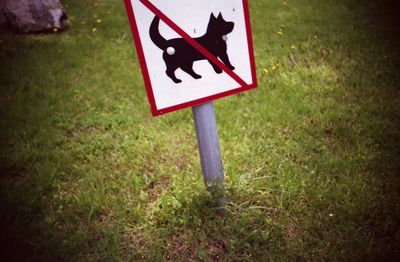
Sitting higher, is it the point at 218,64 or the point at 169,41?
the point at 169,41

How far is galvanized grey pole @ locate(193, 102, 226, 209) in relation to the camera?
1.83m

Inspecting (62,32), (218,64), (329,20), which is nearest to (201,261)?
(218,64)

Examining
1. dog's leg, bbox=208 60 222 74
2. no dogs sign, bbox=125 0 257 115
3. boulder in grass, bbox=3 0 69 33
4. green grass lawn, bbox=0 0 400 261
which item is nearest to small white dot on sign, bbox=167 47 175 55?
no dogs sign, bbox=125 0 257 115

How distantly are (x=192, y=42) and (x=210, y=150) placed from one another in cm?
69

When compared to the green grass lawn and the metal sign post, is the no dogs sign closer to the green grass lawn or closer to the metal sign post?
the metal sign post

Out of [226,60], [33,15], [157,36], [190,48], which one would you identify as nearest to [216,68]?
[226,60]

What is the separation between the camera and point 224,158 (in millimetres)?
2709

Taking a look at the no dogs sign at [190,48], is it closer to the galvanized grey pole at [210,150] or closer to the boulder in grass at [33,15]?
the galvanized grey pole at [210,150]

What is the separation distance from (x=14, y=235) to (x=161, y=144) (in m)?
1.34

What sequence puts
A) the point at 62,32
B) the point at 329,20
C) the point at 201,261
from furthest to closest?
the point at 62,32 < the point at 329,20 < the point at 201,261

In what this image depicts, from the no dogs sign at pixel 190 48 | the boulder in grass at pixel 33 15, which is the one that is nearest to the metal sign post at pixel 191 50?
the no dogs sign at pixel 190 48

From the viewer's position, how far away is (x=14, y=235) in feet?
7.22

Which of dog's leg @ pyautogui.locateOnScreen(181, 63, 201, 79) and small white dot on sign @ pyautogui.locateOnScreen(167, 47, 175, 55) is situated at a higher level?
small white dot on sign @ pyautogui.locateOnScreen(167, 47, 175, 55)

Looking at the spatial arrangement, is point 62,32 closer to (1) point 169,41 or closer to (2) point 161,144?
(2) point 161,144
